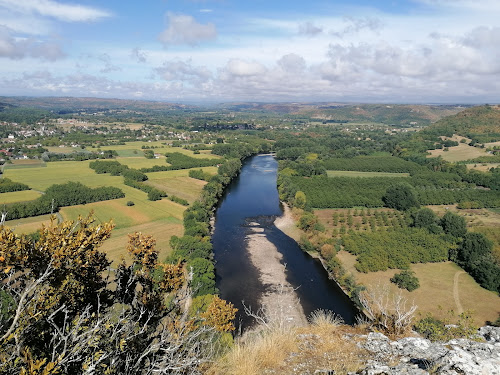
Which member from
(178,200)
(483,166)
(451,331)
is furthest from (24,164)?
(483,166)

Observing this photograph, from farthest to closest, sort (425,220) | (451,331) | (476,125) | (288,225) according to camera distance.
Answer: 1. (476,125)
2. (288,225)
3. (425,220)
4. (451,331)

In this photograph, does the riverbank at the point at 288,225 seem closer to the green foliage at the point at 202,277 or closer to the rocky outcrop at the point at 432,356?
the green foliage at the point at 202,277

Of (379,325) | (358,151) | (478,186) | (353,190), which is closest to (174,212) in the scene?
(353,190)

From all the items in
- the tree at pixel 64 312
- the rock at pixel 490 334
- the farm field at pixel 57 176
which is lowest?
the farm field at pixel 57 176

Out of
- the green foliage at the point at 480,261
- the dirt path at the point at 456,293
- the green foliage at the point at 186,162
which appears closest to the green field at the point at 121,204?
the green foliage at the point at 186,162

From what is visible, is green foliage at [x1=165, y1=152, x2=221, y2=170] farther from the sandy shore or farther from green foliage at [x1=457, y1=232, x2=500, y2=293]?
green foliage at [x1=457, y1=232, x2=500, y2=293]

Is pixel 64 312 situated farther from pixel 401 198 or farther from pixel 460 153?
pixel 460 153
